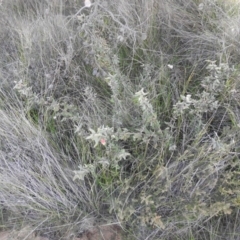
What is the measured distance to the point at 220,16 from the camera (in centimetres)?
187

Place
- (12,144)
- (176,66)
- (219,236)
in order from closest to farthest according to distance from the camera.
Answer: (219,236) → (12,144) → (176,66)

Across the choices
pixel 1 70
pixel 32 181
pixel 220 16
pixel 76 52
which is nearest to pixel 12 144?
pixel 32 181

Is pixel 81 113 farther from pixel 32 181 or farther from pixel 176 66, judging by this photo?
pixel 176 66

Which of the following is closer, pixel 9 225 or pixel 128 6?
pixel 9 225

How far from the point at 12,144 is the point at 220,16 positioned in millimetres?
1288

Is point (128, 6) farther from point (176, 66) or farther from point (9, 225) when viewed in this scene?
point (9, 225)

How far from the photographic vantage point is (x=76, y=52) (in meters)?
1.80

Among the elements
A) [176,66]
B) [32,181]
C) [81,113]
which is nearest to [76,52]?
[81,113]

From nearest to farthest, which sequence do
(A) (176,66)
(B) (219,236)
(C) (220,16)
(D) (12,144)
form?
(B) (219,236), (D) (12,144), (A) (176,66), (C) (220,16)

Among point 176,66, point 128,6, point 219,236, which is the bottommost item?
point 219,236

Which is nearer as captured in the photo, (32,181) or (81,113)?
(32,181)

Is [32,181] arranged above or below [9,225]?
above

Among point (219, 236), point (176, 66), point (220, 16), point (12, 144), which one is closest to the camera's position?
point (219, 236)

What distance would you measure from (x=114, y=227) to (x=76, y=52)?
36.3 inches
